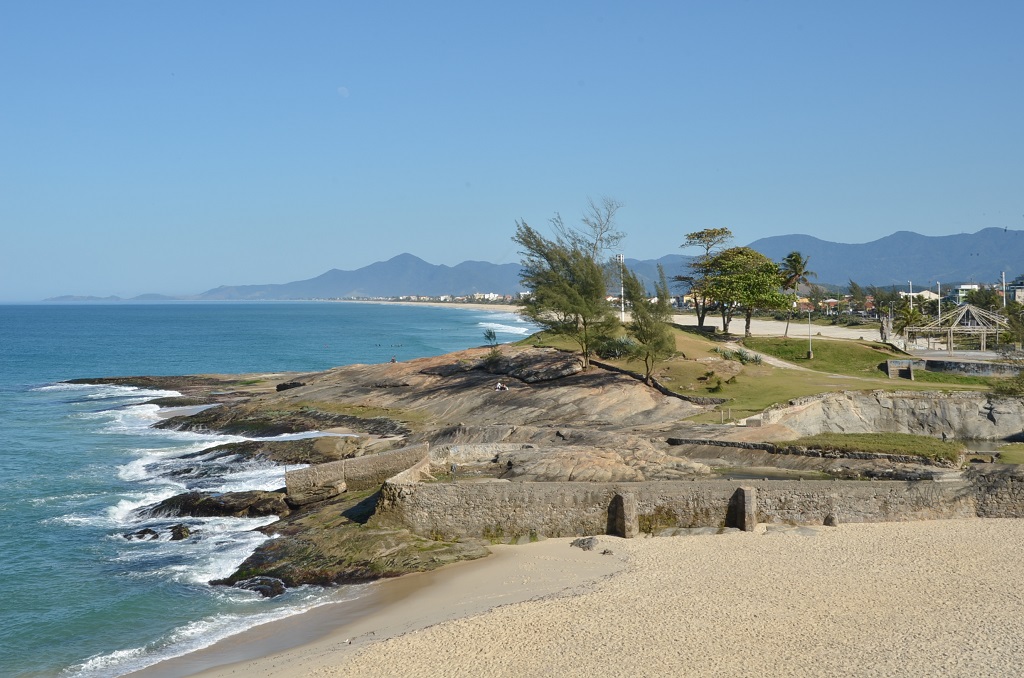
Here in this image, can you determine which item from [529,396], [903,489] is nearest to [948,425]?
[903,489]

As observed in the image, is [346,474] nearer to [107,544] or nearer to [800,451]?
[107,544]

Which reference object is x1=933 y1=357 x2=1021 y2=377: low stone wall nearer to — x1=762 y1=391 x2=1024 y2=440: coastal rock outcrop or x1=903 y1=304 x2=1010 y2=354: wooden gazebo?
Result: x1=762 y1=391 x2=1024 y2=440: coastal rock outcrop

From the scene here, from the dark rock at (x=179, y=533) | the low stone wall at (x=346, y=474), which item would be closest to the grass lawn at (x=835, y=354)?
the low stone wall at (x=346, y=474)

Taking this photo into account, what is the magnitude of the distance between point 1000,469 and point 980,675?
1247 cm

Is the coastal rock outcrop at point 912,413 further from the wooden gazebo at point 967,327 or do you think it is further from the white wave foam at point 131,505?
the white wave foam at point 131,505

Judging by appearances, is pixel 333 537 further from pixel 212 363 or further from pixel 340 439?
pixel 212 363

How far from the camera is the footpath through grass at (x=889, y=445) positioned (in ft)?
91.6

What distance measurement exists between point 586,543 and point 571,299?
24388mm

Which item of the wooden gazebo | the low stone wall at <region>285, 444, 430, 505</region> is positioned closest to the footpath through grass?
the low stone wall at <region>285, 444, 430, 505</region>

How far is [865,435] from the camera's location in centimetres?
3123

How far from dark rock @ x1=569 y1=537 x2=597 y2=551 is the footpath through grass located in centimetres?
1073

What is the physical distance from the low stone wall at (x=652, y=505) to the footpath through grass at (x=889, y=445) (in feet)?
11.6

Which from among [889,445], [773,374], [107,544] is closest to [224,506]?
[107,544]

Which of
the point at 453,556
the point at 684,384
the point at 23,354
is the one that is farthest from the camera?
the point at 23,354
